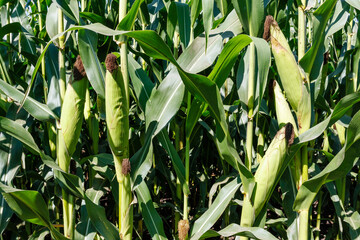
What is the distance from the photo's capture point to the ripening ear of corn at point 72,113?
172 cm

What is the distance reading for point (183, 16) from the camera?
2.00 m

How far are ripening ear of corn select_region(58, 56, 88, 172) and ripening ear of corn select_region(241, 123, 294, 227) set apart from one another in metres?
0.91

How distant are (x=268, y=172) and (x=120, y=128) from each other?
2.32 ft

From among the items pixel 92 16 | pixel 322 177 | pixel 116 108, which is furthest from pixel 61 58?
pixel 322 177

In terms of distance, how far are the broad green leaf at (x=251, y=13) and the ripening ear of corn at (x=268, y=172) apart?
1.59 ft

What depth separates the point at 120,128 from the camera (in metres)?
1.59

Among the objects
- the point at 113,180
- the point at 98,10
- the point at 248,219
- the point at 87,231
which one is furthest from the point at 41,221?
the point at 98,10

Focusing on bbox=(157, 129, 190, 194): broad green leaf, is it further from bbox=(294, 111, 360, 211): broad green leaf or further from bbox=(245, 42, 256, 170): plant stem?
bbox=(294, 111, 360, 211): broad green leaf

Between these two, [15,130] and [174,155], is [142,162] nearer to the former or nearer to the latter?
→ [174,155]

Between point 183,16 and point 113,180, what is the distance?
100 centimetres

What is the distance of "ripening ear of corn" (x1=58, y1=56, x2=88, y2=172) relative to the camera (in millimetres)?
1721

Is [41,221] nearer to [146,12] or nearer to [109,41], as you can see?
[109,41]

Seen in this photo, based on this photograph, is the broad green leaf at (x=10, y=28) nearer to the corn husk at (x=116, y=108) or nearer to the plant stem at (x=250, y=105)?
the corn husk at (x=116, y=108)

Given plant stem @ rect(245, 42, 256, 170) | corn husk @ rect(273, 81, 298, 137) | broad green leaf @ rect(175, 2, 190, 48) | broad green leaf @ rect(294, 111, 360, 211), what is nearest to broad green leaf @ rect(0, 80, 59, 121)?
broad green leaf @ rect(175, 2, 190, 48)
